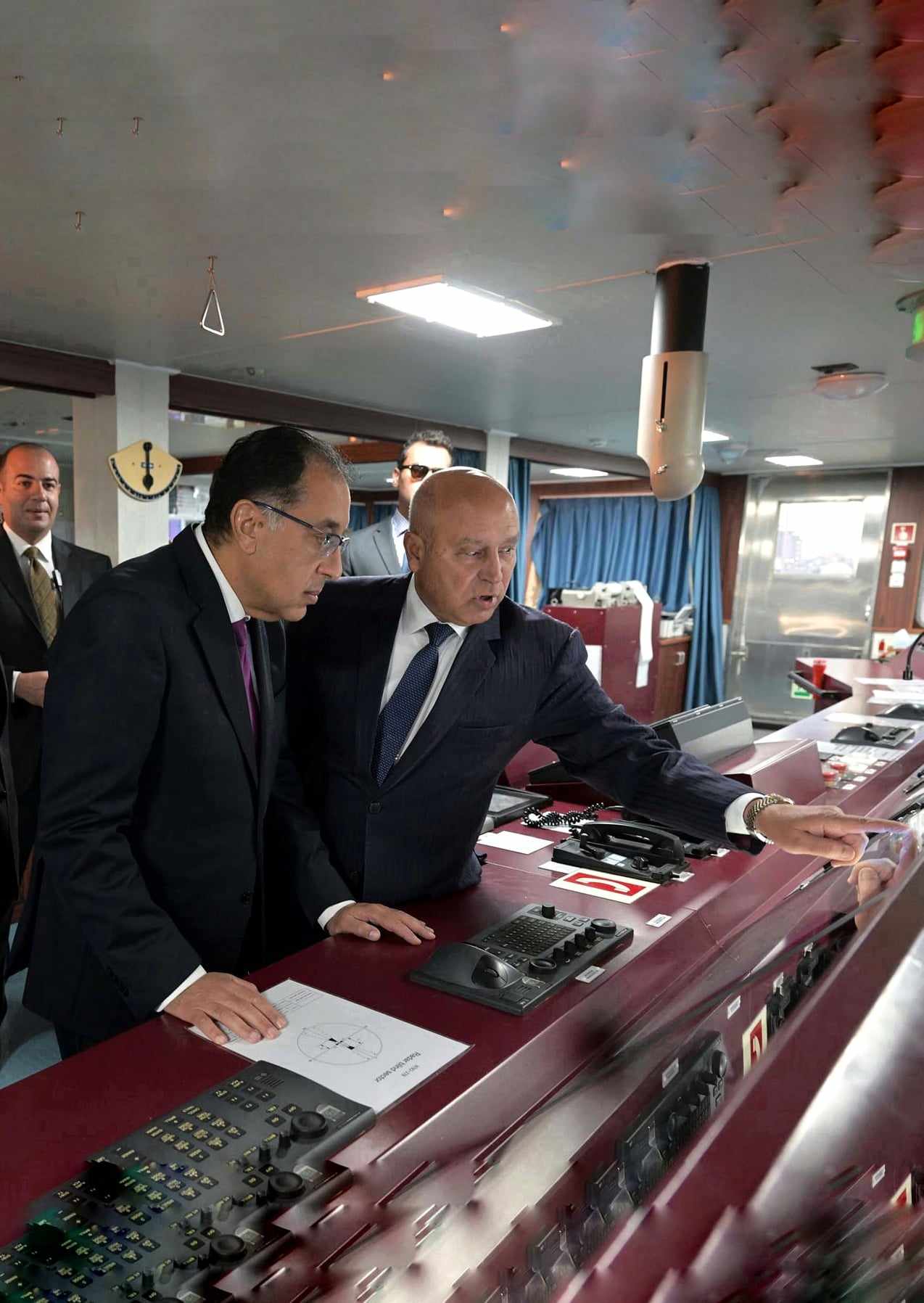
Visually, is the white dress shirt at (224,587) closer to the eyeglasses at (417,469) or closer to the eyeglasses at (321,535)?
the eyeglasses at (321,535)

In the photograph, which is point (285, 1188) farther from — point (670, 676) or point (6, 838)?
point (670, 676)

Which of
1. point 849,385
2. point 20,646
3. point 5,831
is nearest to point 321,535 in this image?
point 5,831

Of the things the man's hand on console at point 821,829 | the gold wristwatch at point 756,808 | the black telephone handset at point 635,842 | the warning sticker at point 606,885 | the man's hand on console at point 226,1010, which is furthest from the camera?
the black telephone handset at point 635,842

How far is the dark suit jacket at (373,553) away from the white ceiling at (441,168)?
96cm

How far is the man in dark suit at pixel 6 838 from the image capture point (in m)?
1.94

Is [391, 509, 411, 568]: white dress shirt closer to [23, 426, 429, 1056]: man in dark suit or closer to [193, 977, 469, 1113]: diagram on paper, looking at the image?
[23, 426, 429, 1056]: man in dark suit

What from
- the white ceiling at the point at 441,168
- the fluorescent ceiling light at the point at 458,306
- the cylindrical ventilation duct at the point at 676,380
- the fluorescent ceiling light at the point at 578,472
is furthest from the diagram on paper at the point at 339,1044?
the fluorescent ceiling light at the point at 578,472

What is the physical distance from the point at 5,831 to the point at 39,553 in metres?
1.77

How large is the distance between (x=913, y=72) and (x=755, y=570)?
30.5 feet

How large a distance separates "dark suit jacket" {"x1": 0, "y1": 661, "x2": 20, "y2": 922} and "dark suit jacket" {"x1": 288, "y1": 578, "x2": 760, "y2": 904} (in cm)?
65

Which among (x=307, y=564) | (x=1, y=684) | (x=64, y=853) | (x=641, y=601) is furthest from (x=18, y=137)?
(x=641, y=601)

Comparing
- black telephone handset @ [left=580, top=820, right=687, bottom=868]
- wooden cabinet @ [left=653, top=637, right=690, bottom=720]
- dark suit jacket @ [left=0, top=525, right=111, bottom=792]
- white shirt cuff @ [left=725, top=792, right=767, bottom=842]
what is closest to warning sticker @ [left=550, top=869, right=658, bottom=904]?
black telephone handset @ [left=580, top=820, right=687, bottom=868]

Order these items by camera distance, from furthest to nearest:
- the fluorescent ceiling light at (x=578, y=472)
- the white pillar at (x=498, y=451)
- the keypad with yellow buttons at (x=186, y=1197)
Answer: the fluorescent ceiling light at (x=578, y=472)
the white pillar at (x=498, y=451)
the keypad with yellow buttons at (x=186, y=1197)

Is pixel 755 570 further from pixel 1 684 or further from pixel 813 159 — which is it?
pixel 1 684
